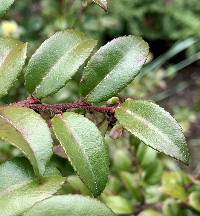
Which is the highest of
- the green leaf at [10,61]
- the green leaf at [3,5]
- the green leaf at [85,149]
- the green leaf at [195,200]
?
the green leaf at [3,5]

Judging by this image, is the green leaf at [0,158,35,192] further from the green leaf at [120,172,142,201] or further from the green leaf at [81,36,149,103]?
the green leaf at [120,172,142,201]

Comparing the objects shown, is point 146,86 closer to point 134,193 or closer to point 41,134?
point 134,193

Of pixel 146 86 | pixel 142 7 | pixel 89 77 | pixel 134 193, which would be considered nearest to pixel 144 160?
pixel 134 193

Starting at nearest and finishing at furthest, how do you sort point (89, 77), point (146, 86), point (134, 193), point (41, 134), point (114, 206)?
point (41, 134) → point (89, 77) → point (114, 206) → point (134, 193) → point (146, 86)

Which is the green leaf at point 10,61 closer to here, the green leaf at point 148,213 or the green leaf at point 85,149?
the green leaf at point 85,149

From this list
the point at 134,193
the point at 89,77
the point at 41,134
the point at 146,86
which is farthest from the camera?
the point at 146,86

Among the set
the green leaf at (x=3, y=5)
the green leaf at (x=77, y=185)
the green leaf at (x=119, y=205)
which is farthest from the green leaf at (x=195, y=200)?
the green leaf at (x=3, y=5)

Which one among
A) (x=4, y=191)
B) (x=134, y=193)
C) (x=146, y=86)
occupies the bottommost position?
(x=146, y=86)

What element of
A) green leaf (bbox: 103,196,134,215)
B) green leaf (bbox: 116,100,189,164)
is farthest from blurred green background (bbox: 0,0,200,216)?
green leaf (bbox: 116,100,189,164)
